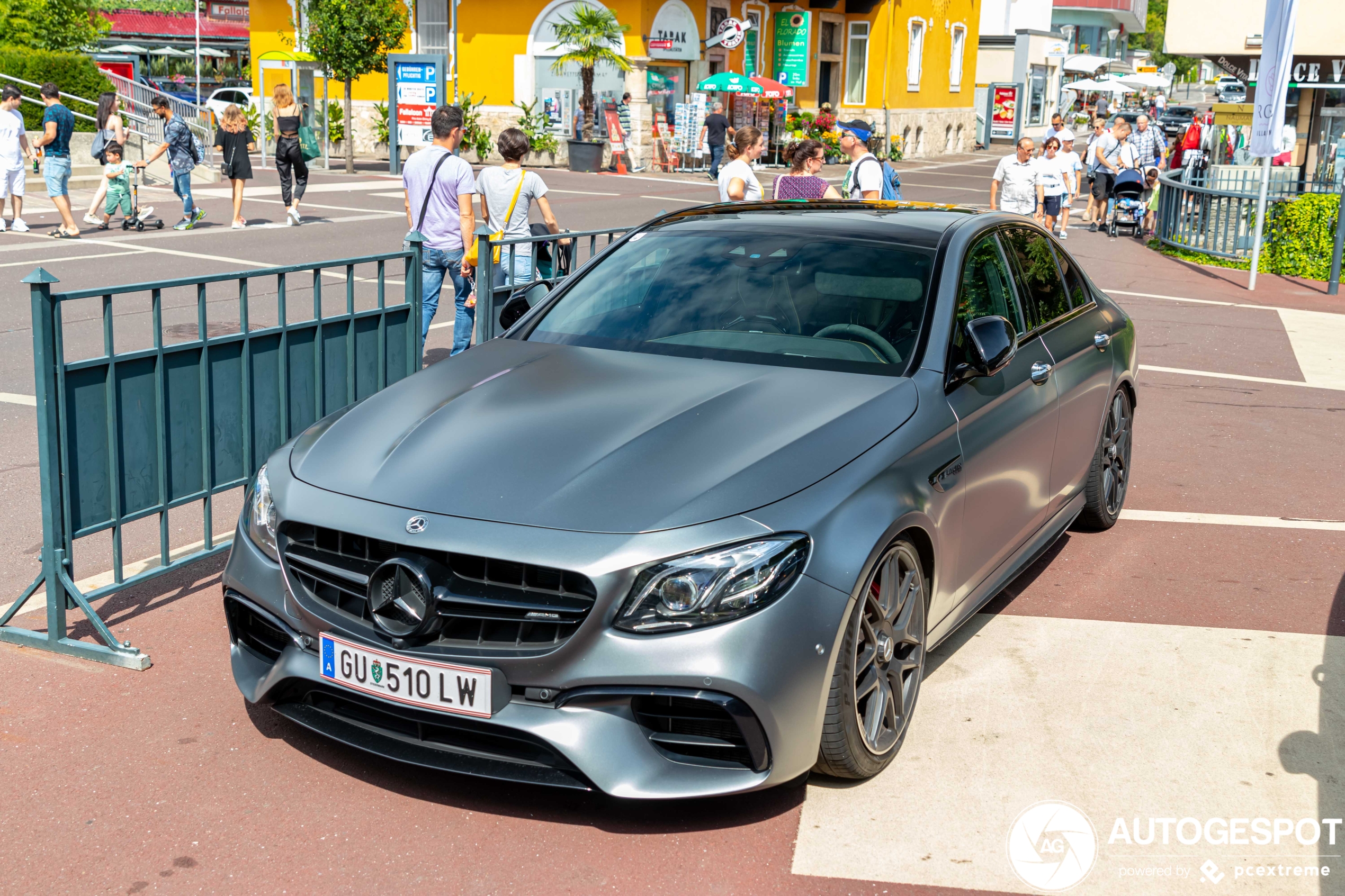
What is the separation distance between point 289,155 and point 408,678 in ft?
57.1

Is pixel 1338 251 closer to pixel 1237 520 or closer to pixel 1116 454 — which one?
pixel 1237 520

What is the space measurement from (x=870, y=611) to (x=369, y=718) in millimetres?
1401

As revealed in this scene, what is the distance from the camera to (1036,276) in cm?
554

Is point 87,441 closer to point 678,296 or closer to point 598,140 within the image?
point 678,296

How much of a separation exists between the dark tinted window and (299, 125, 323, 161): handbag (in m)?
15.7

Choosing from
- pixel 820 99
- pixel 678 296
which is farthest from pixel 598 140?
pixel 678 296

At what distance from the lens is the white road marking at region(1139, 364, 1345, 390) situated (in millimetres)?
10477

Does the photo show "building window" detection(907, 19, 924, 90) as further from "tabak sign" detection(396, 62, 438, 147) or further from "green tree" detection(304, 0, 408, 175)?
"tabak sign" detection(396, 62, 438, 147)

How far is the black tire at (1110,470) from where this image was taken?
6.12 meters

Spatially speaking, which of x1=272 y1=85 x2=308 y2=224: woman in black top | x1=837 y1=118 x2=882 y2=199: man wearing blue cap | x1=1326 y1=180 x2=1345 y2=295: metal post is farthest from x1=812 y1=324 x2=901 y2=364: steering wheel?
x1=272 y1=85 x2=308 y2=224: woman in black top

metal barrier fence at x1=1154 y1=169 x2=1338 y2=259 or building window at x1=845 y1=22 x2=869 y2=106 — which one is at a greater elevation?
building window at x1=845 y1=22 x2=869 y2=106

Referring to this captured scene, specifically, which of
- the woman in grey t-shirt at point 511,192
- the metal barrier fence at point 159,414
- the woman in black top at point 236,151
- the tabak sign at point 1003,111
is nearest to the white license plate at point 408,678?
the metal barrier fence at point 159,414

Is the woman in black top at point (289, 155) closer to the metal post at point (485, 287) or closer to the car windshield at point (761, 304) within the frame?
the metal post at point (485, 287)

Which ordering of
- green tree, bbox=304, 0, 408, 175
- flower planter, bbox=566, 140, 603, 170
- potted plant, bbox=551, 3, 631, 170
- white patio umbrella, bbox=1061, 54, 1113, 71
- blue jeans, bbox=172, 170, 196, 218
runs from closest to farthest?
blue jeans, bbox=172, 170, 196, 218
green tree, bbox=304, 0, 408, 175
potted plant, bbox=551, 3, 631, 170
flower planter, bbox=566, 140, 603, 170
white patio umbrella, bbox=1061, 54, 1113, 71
